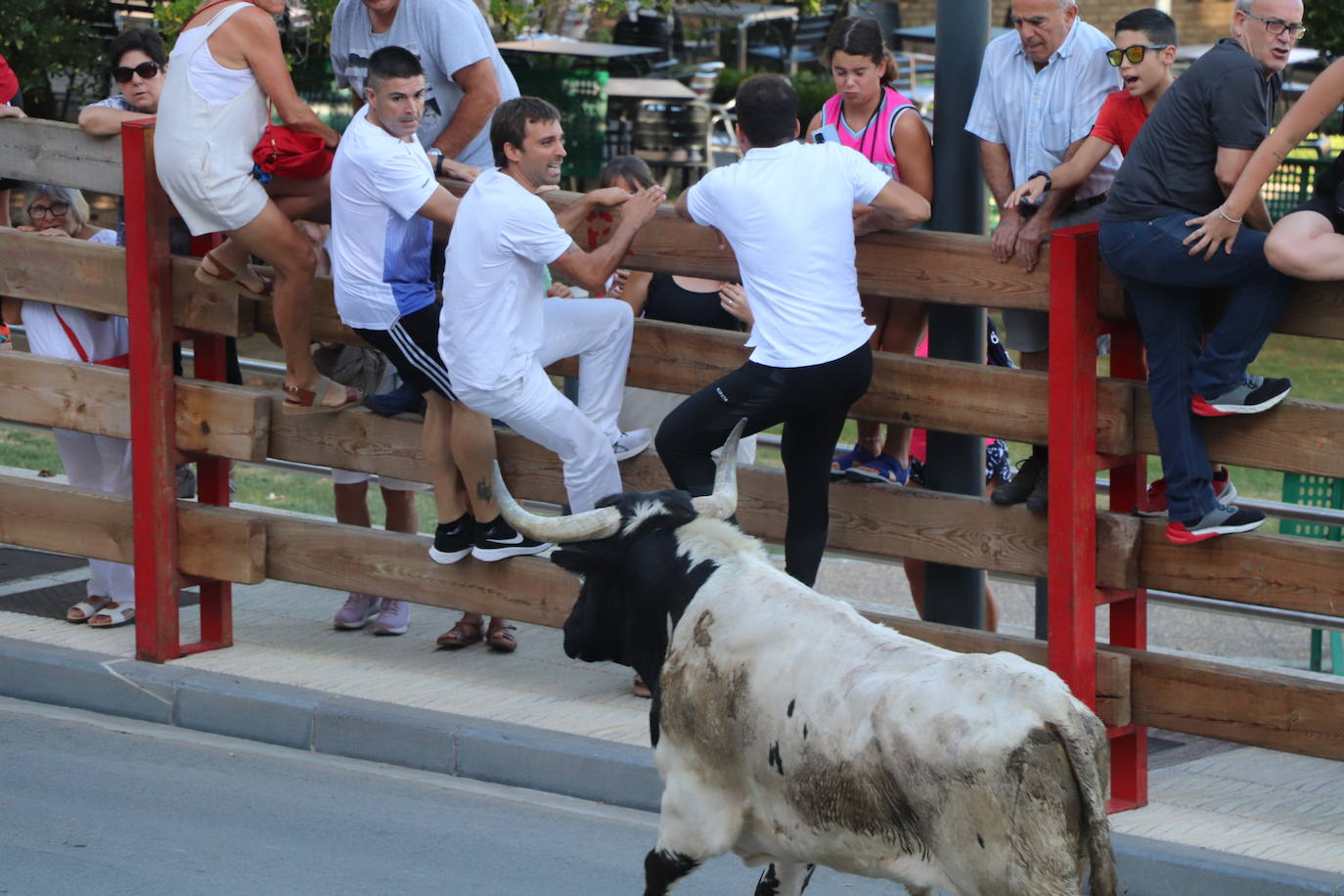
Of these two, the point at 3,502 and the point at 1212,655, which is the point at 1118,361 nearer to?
the point at 1212,655

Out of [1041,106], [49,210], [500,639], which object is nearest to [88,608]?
[49,210]

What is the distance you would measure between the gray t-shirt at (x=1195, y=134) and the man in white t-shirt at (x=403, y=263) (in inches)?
102

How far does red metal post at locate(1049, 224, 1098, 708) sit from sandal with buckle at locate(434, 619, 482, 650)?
3108 mm

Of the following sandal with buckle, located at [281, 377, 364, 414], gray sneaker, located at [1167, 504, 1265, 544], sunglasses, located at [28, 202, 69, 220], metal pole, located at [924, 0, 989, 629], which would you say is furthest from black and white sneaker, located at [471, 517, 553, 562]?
sunglasses, located at [28, 202, 69, 220]

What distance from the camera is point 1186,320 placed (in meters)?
6.30

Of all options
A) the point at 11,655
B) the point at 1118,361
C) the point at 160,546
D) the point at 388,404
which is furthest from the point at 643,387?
the point at 11,655

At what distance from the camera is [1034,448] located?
701 cm

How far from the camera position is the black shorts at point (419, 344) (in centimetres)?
744

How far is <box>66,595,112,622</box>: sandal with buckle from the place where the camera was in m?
9.27

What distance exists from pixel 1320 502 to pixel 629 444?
4065mm

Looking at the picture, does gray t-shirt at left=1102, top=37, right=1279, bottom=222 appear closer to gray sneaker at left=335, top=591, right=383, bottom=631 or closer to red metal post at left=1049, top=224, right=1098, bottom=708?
red metal post at left=1049, top=224, right=1098, bottom=708

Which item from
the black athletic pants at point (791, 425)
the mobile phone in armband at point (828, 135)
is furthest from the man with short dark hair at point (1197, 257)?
the mobile phone in armband at point (828, 135)

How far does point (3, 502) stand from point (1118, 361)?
5.31 meters

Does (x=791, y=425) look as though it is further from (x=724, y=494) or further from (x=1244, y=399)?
(x=1244, y=399)
